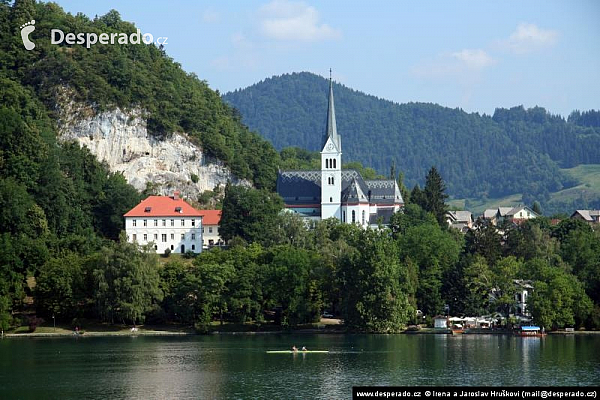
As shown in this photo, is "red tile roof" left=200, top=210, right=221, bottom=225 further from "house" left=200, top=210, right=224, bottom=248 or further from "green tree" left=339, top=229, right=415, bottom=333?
"green tree" left=339, top=229, right=415, bottom=333

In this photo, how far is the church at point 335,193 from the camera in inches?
5492

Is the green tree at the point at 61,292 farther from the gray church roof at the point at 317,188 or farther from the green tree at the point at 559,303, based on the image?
the gray church roof at the point at 317,188

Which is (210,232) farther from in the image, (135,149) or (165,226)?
(135,149)

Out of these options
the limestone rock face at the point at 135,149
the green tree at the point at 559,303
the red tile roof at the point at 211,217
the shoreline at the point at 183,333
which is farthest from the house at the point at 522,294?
the limestone rock face at the point at 135,149

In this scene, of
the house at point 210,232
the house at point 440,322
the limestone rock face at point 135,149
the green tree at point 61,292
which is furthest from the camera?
the limestone rock face at point 135,149

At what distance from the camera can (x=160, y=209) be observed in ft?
412

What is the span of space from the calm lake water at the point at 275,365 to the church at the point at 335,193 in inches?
1876

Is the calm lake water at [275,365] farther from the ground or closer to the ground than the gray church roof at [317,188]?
→ closer to the ground

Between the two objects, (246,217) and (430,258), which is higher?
(246,217)

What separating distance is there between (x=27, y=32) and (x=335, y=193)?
161ft

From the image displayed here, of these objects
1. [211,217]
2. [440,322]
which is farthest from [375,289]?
[211,217]

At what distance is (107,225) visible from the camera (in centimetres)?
12800

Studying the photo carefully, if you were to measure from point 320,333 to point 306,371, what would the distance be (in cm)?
2743

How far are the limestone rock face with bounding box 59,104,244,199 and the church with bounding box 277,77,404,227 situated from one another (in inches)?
502
